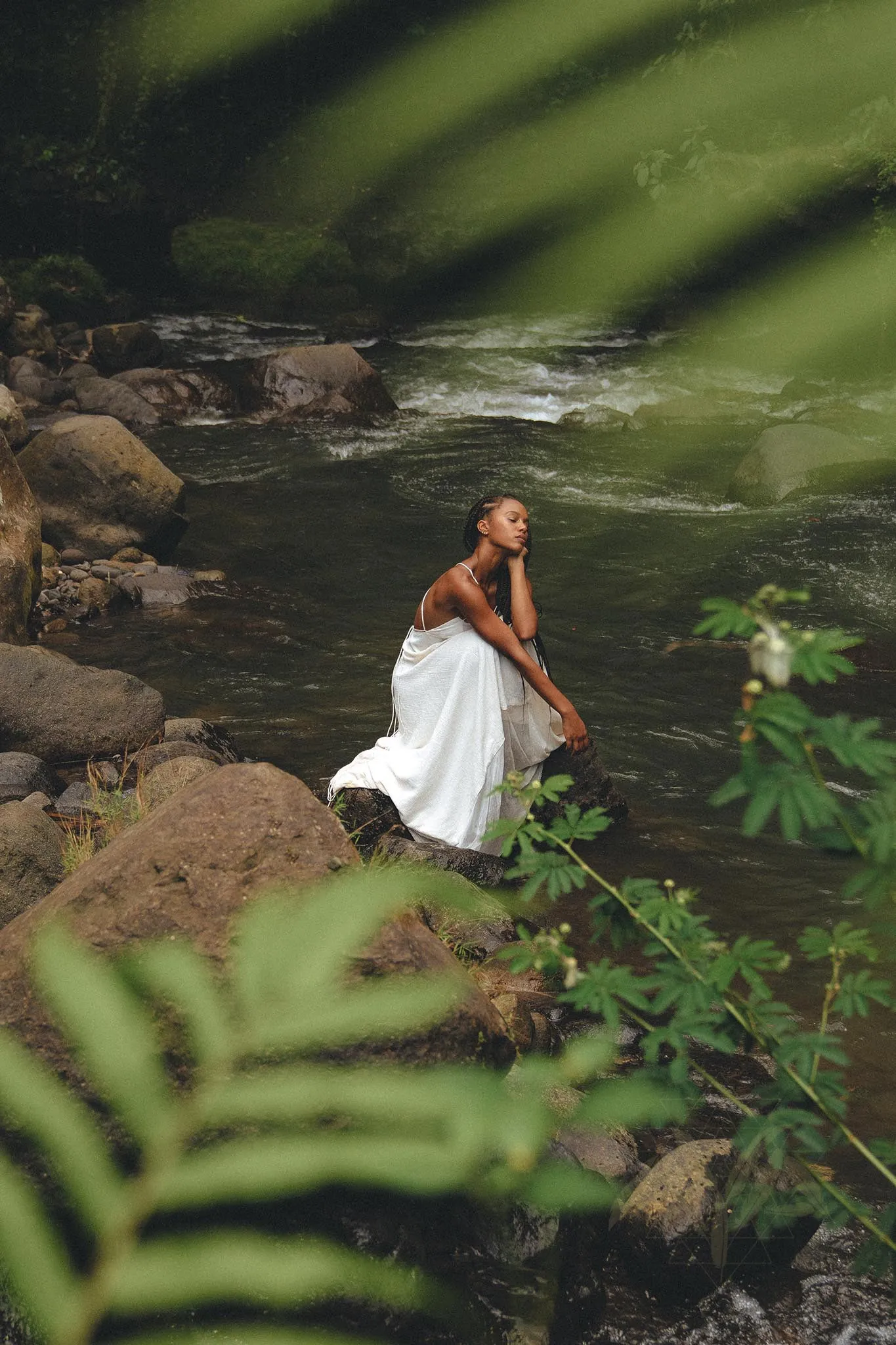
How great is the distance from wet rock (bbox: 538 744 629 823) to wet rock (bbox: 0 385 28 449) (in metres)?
5.21

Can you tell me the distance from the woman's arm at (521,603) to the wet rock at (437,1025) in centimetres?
226

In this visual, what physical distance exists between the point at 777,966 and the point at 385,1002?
47.2 inches

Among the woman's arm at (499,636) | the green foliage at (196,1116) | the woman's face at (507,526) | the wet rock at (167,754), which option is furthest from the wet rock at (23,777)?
the green foliage at (196,1116)

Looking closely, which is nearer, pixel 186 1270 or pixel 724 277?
pixel 186 1270

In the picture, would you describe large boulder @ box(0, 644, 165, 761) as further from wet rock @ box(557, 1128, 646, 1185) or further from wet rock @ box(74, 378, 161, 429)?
wet rock @ box(74, 378, 161, 429)

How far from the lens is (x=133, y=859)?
9.24ft

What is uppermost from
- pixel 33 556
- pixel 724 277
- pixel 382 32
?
pixel 382 32

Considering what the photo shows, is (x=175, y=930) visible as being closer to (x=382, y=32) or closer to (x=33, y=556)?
(x=33, y=556)

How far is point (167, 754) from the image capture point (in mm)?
5719

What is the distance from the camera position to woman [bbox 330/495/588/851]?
508cm

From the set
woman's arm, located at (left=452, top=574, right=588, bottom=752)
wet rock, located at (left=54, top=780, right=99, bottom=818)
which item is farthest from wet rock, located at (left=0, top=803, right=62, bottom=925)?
woman's arm, located at (left=452, top=574, right=588, bottom=752)

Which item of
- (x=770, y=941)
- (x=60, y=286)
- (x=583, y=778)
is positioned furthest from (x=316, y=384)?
(x=770, y=941)

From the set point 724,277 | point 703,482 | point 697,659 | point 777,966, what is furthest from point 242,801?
point 724,277

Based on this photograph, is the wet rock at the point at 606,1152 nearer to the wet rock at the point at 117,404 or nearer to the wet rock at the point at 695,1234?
the wet rock at the point at 695,1234
